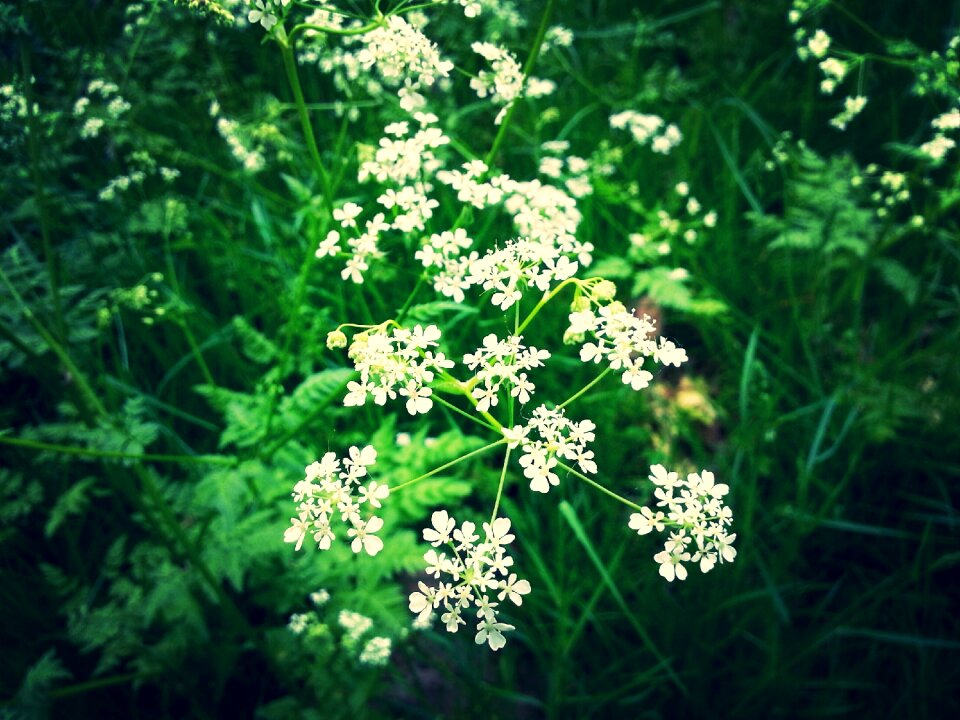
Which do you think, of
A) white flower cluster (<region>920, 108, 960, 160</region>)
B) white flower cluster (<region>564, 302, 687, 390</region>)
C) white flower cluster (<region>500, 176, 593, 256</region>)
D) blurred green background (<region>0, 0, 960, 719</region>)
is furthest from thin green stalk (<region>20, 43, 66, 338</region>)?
white flower cluster (<region>920, 108, 960, 160</region>)

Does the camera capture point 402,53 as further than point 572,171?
No

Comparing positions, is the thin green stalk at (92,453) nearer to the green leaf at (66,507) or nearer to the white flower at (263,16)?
the green leaf at (66,507)

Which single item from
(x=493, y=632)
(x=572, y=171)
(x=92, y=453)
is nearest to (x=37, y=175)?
(x=92, y=453)

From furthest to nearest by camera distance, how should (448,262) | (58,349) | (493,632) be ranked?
(58,349), (448,262), (493,632)

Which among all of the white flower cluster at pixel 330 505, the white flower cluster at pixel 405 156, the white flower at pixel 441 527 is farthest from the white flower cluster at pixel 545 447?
the white flower cluster at pixel 405 156

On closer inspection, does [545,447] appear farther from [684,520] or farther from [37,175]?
[37,175]

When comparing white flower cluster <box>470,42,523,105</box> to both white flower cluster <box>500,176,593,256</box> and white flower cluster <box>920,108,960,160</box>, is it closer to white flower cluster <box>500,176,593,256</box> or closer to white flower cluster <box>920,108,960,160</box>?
white flower cluster <box>500,176,593,256</box>

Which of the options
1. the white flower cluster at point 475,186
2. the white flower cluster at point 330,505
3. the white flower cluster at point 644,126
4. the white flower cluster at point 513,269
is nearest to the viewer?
the white flower cluster at point 330,505

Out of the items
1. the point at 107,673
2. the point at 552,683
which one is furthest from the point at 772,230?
the point at 107,673

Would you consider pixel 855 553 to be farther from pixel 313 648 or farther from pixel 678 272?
pixel 313 648
